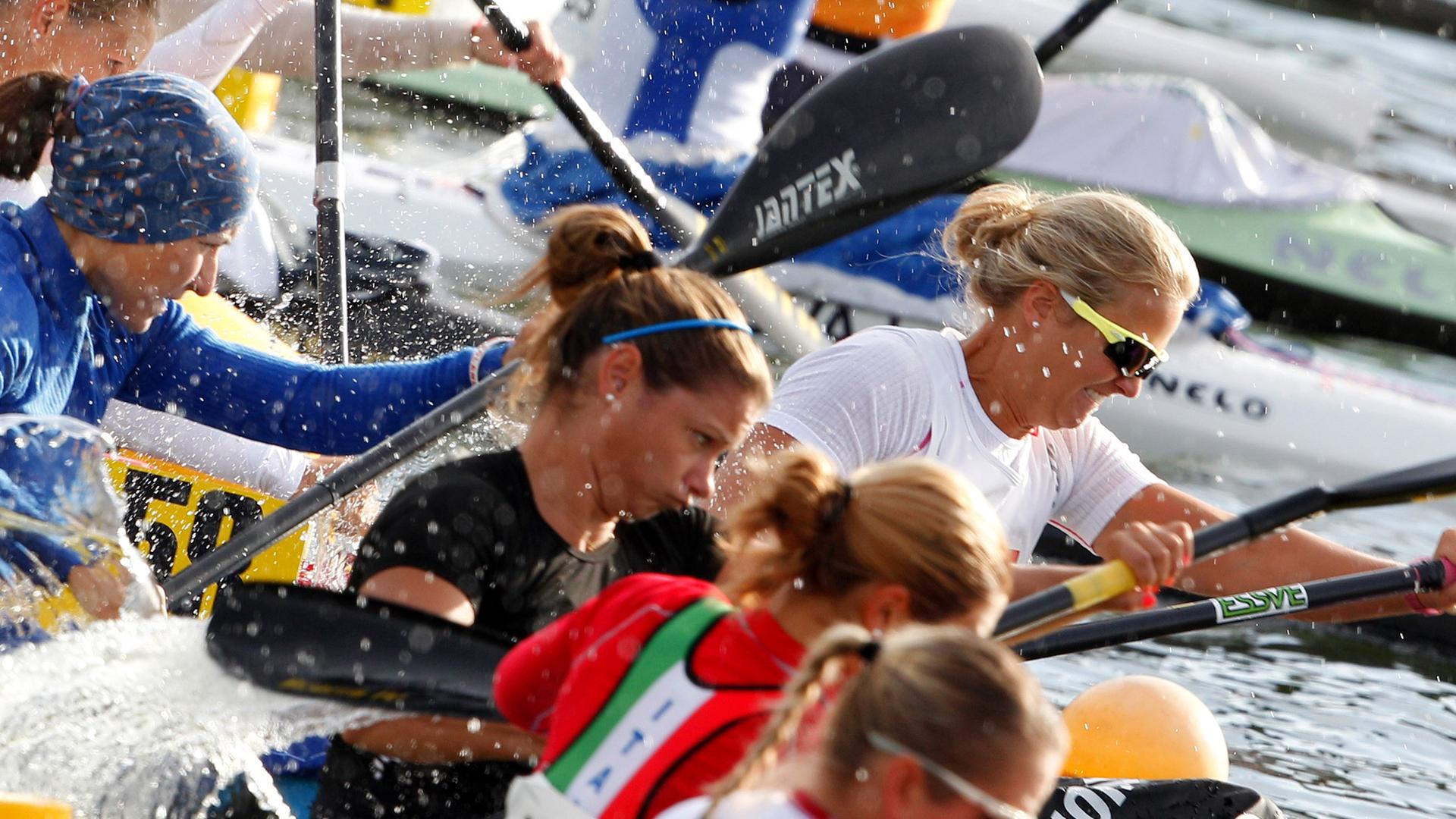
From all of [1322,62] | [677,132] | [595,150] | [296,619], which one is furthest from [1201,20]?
[296,619]

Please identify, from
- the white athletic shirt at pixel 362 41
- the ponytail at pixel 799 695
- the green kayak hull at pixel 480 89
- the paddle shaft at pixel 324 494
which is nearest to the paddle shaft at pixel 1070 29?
the white athletic shirt at pixel 362 41

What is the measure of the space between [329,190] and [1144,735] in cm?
157

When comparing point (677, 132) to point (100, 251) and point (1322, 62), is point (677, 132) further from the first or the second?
point (1322, 62)

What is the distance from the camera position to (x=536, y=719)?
1457mm

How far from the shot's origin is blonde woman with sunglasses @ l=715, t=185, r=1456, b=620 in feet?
6.71

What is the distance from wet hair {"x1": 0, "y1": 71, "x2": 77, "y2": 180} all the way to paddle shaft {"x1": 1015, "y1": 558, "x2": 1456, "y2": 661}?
1.26m

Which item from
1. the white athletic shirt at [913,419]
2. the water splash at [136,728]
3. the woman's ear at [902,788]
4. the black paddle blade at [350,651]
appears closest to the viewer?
the woman's ear at [902,788]

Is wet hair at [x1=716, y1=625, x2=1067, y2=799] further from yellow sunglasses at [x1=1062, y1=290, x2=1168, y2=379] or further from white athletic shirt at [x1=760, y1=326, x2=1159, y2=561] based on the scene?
yellow sunglasses at [x1=1062, y1=290, x2=1168, y2=379]

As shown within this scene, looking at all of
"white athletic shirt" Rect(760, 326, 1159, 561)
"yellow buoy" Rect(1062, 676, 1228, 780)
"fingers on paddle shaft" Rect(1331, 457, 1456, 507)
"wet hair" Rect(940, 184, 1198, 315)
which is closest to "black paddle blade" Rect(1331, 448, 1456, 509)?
"fingers on paddle shaft" Rect(1331, 457, 1456, 507)

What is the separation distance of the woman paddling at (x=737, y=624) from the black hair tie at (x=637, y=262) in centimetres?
36

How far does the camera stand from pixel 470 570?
153 cm

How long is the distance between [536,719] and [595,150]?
2012mm

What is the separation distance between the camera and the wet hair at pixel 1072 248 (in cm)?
205

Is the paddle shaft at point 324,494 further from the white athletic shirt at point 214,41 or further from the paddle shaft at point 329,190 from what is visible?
the white athletic shirt at point 214,41
